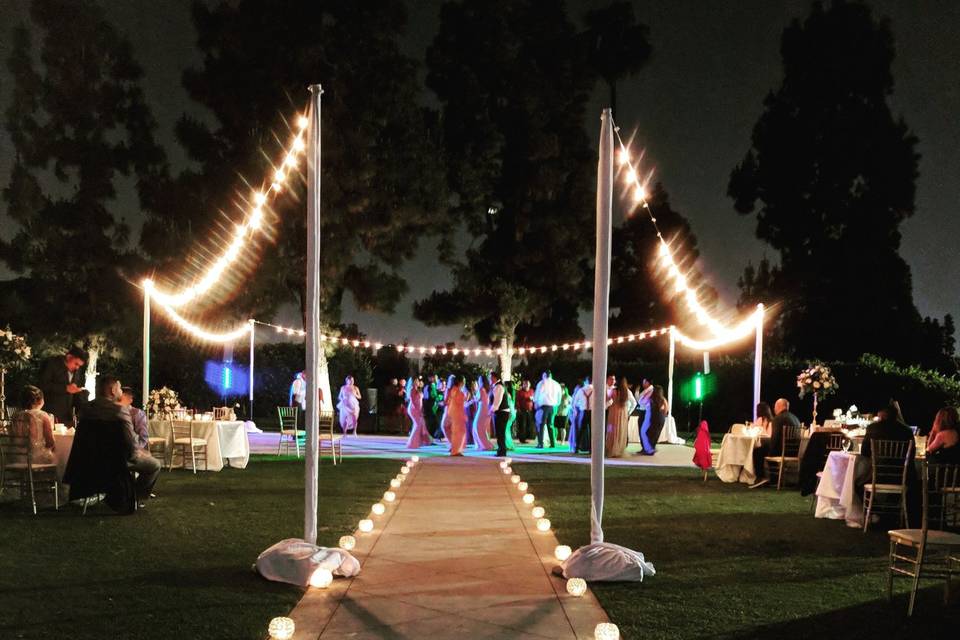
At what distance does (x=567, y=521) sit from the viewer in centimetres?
910

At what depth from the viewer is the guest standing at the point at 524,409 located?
2127cm

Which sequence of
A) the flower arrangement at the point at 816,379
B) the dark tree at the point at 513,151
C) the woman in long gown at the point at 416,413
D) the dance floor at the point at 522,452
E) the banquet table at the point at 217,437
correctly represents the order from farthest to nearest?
the dark tree at the point at 513,151 < the woman in long gown at the point at 416,413 < the dance floor at the point at 522,452 < the flower arrangement at the point at 816,379 < the banquet table at the point at 217,437

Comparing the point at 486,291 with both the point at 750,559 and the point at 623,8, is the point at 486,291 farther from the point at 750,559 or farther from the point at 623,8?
the point at 750,559

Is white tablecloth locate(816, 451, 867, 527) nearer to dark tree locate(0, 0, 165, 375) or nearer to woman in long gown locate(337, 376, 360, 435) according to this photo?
woman in long gown locate(337, 376, 360, 435)

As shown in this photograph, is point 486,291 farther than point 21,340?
Yes

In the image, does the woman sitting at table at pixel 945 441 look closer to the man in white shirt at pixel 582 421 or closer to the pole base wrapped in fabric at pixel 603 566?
the pole base wrapped in fabric at pixel 603 566

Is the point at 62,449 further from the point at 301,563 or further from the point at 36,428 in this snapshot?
the point at 301,563

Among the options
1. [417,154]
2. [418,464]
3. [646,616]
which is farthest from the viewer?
[417,154]

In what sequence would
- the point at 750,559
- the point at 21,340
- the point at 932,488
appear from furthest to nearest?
the point at 21,340
the point at 932,488
the point at 750,559

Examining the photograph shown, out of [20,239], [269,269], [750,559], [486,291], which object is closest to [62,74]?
[20,239]

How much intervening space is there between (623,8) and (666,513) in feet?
81.9

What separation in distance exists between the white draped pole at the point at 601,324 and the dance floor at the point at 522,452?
9.27 m

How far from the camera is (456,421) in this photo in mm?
17500

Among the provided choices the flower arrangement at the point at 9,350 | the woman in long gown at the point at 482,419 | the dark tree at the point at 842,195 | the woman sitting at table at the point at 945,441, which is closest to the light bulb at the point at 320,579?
the woman sitting at table at the point at 945,441
